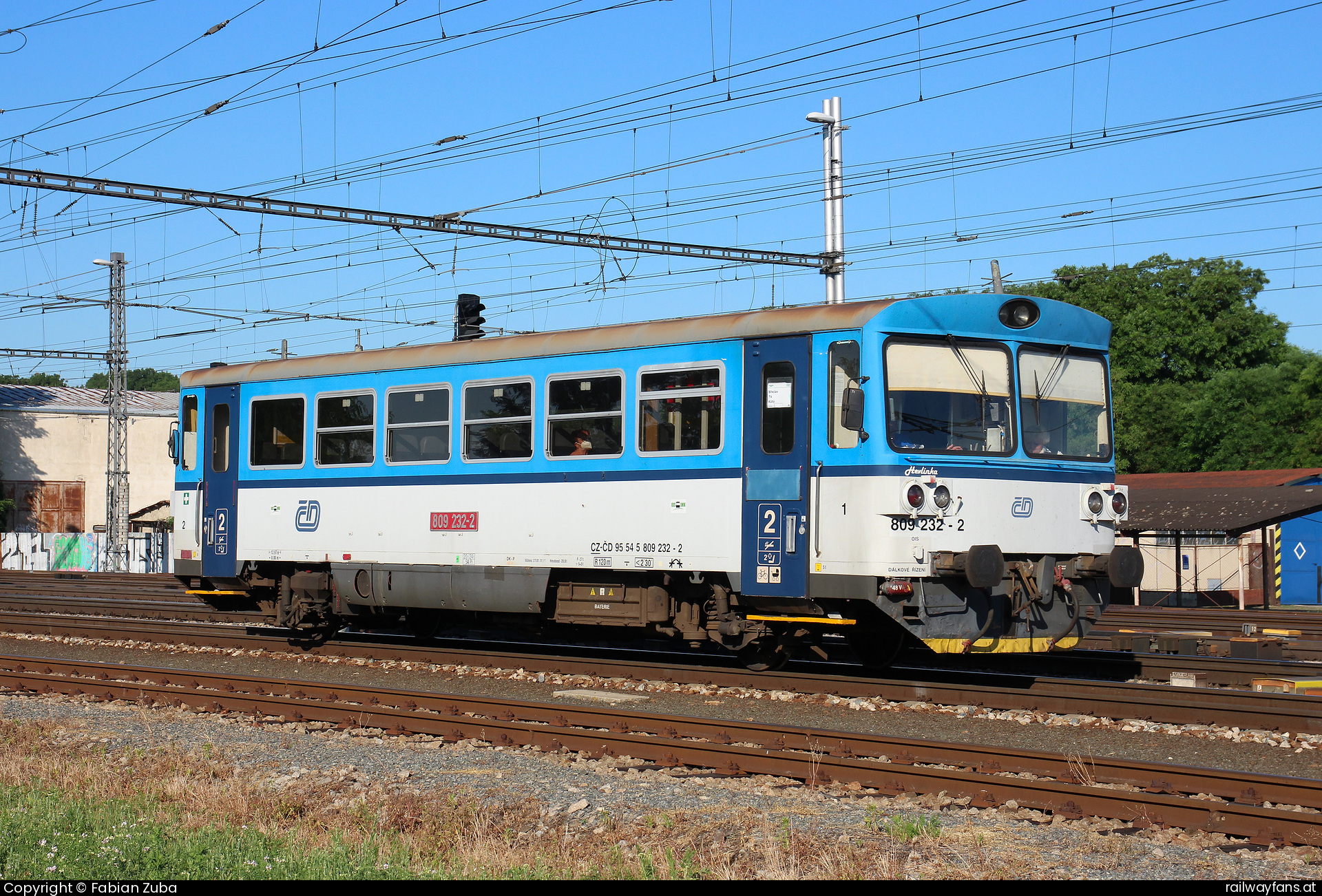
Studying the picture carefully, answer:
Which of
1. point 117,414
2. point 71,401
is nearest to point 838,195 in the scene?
point 117,414

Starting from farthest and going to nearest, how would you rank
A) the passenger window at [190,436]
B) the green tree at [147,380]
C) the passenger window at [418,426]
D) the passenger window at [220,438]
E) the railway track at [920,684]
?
the green tree at [147,380]
the passenger window at [190,436]
the passenger window at [220,438]
the passenger window at [418,426]
the railway track at [920,684]

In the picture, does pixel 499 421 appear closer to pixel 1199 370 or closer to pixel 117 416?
pixel 117 416

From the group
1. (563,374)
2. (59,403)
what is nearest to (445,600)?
(563,374)

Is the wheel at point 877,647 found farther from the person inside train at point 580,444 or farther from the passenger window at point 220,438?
the passenger window at point 220,438

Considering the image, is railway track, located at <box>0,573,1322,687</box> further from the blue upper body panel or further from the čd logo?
the blue upper body panel

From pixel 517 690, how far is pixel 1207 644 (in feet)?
26.4

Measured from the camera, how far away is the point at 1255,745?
9.46 meters

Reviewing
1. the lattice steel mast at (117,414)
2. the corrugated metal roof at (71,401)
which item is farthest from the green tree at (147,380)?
the lattice steel mast at (117,414)

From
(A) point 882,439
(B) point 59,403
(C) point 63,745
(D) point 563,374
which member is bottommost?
(C) point 63,745

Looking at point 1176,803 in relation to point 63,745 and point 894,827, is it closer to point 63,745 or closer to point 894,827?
point 894,827

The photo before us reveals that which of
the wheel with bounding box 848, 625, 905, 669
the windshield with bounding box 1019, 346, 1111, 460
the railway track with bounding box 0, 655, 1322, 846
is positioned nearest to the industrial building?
the windshield with bounding box 1019, 346, 1111, 460

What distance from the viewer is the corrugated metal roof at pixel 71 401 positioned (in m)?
61.1

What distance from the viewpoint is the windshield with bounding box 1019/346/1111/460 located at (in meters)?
11.7

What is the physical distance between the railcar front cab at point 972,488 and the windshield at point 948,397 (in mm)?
13
